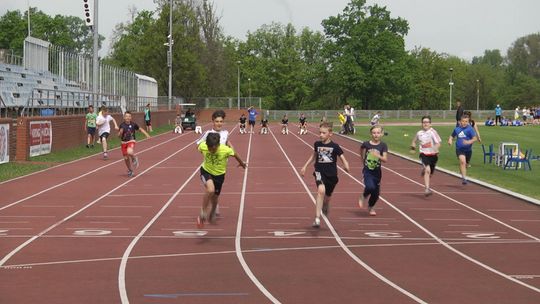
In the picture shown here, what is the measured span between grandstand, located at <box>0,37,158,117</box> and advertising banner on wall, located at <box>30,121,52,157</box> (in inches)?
88.1

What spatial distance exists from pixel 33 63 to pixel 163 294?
45177 mm

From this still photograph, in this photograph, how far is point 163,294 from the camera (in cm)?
764

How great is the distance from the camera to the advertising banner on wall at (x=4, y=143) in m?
23.2

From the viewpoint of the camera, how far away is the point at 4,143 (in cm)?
2350

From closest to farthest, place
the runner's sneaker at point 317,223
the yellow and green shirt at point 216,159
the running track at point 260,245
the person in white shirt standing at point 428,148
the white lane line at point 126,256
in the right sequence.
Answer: the white lane line at point 126,256 < the running track at point 260,245 < the yellow and green shirt at point 216,159 < the runner's sneaker at point 317,223 < the person in white shirt standing at point 428,148

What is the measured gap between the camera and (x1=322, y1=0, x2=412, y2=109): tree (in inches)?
3952

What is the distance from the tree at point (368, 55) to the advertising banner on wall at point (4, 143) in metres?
79.1

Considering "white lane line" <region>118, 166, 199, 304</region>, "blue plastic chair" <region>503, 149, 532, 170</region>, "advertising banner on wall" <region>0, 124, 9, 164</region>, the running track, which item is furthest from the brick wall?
"blue plastic chair" <region>503, 149, 532, 170</region>

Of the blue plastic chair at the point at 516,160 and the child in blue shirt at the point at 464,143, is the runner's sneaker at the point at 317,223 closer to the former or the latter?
the child in blue shirt at the point at 464,143

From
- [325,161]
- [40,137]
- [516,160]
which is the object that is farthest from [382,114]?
[325,161]

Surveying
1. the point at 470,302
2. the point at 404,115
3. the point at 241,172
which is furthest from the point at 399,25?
the point at 470,302

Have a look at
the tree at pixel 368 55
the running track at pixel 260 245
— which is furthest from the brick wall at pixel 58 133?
the tree at pixel 368 55

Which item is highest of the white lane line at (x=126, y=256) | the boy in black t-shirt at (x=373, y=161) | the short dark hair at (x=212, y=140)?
the short dark hair at (x=212, y=140)

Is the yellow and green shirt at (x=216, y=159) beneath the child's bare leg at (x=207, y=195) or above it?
above
